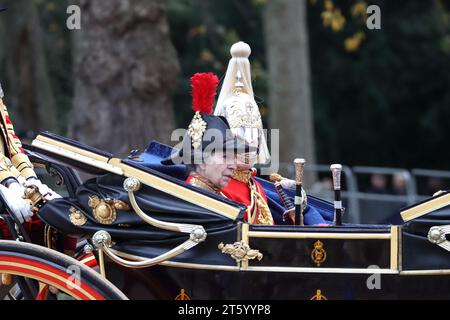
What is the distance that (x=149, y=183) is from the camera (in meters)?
4.51

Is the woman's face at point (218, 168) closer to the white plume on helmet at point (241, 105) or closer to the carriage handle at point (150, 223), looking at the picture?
the white plume on helmet at point (241, 105)

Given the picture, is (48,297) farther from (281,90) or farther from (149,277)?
(281,90)

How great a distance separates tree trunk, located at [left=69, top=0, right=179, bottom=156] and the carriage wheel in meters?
4.31

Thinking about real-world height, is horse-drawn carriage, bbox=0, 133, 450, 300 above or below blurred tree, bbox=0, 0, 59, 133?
below

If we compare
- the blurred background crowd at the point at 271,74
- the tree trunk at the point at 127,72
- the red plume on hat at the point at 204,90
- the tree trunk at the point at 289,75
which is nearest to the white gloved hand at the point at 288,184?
the red plume on hat at the point at 204,90

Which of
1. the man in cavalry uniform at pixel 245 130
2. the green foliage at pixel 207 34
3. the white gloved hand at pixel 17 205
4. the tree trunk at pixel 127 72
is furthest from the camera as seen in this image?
the green foliage at pixel 207 34

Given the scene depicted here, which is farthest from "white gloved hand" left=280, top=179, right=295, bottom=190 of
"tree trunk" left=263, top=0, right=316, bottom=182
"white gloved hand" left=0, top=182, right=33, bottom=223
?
"tree trunk" left=263, top=0, right=316, bottom=182

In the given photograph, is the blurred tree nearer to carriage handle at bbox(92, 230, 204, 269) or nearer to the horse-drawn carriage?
the horse-drawn carriage

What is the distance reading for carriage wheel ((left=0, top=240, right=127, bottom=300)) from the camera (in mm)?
4398

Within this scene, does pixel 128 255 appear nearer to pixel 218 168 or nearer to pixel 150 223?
pixel 150 223

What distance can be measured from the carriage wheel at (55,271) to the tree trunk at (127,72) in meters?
4.31

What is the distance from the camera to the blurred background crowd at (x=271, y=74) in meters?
8.93

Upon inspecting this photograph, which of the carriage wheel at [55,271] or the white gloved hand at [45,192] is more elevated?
the white gloved hand at [45,192]
